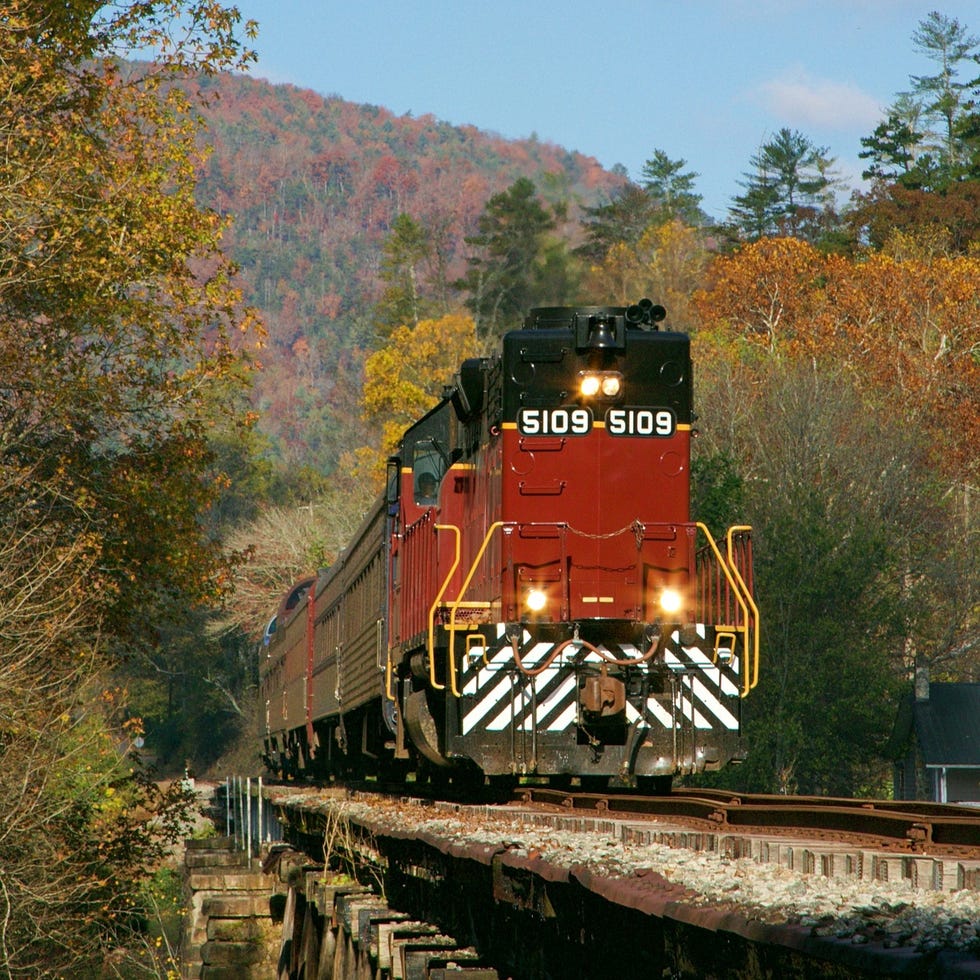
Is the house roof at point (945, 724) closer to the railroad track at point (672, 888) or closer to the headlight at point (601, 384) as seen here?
the railroad track at point (672, 888)

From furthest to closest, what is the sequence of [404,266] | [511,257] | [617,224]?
1. [617,224]
2. [404,266]
3. [511,257]

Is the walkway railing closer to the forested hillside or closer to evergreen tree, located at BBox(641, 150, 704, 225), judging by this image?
the forested hillside

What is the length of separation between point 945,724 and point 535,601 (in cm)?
2794

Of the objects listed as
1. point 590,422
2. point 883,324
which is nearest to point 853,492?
point 883,324

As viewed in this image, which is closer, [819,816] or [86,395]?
[819,816]

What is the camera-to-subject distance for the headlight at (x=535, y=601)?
37.8ft

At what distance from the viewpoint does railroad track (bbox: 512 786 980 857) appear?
666 centimetres

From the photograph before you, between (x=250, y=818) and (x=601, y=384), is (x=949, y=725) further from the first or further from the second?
(x=601, y=384)

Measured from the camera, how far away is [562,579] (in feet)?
38.3

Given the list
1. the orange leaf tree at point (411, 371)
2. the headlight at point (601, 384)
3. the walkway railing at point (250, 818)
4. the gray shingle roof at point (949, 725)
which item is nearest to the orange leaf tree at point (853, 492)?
the gray shingle roof at point (949, 725)

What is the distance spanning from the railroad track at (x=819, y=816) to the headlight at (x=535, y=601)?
56.7 inches

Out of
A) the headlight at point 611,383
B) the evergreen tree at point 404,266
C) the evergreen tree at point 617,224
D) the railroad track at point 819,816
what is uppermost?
the evergreen tree at point 617,224

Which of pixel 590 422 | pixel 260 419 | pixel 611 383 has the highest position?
pixel 260 419

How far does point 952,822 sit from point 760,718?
3115 centimetres
